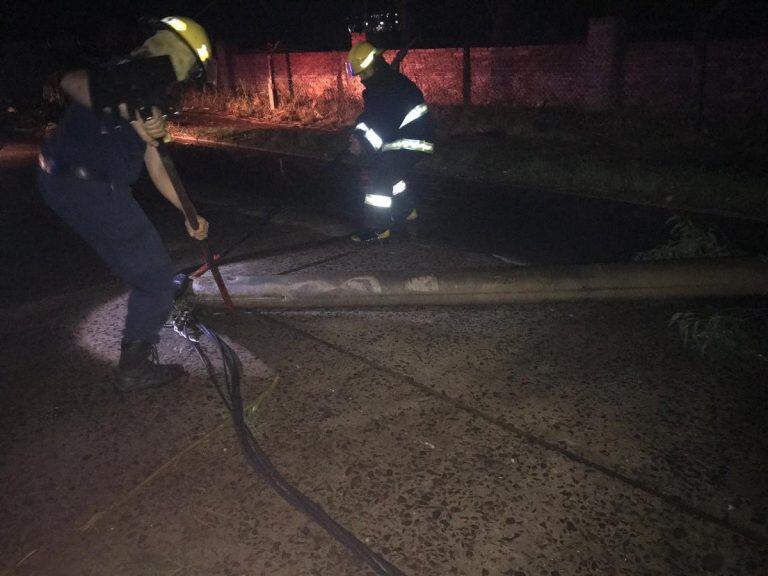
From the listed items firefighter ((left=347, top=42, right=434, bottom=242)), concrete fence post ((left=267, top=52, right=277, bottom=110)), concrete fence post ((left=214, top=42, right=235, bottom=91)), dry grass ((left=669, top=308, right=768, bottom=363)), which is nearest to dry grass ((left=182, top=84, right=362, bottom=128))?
concrete fence post ((left=267, top=52, right=277, bottom=110))

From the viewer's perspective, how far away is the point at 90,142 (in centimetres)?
246

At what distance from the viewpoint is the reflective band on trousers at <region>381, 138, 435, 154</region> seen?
4.77m

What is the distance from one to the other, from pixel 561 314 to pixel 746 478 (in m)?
1.49

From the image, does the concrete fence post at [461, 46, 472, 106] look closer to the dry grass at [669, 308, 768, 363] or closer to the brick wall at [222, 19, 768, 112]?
the brick wall at [222, 19, 768, 112]

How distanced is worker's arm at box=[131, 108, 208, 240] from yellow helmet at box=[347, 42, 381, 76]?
2.28m

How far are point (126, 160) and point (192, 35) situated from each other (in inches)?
26.1

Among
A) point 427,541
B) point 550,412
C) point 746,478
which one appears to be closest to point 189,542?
point 427,541

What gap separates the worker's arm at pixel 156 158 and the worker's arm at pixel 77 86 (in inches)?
8.1

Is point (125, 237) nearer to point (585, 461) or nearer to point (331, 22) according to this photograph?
point (585, 461)

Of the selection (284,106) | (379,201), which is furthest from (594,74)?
(379,201)

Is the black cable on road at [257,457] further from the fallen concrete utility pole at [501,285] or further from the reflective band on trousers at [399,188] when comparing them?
the reflective band on trousers at [399,188]

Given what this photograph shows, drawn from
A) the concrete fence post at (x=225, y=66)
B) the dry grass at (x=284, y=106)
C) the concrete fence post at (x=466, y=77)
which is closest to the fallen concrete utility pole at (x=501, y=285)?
the dry grass at (x=284, y=106)

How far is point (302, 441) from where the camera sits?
7.96 feet

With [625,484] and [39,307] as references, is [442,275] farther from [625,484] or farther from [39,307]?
[39,307]
